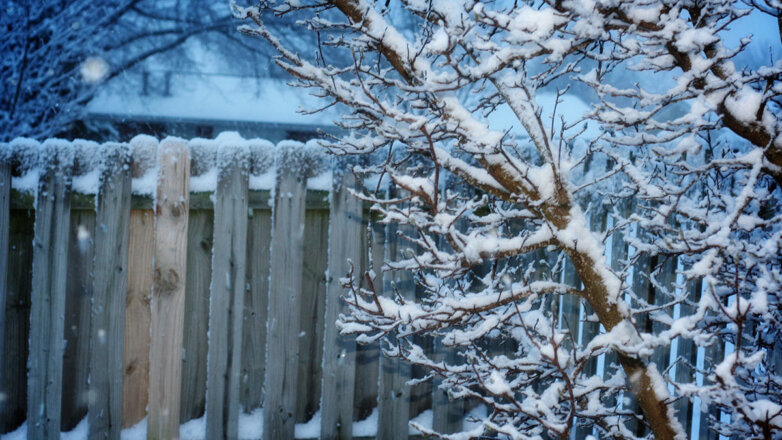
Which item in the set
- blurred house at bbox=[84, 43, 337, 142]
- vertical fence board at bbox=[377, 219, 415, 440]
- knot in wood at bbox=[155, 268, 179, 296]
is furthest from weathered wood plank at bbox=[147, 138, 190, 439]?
blurred house at bbox=[84, 43, 337, 142]

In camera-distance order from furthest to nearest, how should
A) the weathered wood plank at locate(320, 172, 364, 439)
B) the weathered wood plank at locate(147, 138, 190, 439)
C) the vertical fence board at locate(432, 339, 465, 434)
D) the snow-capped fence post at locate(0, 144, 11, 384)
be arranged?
the vertical fence board at locate(432, 339, 465, 434), the weathered wood plank at locate(320, 172, 364, 439), the weathered wood plank at locate(147, 138, 190, 439), the snow-capped fence post at locate(0, 144, 11, 384)

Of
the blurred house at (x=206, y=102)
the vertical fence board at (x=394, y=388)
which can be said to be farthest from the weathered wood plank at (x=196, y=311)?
the blurred house at (x=206, y=102)

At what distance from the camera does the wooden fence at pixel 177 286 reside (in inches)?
98.1

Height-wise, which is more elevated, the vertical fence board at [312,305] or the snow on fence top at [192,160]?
the snow on fence top at [192,160]

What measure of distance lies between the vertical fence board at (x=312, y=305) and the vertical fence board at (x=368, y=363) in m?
0.19

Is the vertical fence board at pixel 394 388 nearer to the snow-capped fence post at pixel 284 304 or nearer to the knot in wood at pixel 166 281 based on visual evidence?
the snow-capped fence post at pixel 284 304

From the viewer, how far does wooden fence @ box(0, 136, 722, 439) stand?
2492 millimetres

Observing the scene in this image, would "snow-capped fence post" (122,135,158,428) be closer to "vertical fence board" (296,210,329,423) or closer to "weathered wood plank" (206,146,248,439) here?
"weathered wood plank" (206,146,248,439)

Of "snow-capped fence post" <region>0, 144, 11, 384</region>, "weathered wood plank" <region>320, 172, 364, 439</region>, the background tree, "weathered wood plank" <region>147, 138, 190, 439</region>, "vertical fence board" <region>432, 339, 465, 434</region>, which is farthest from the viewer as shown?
"vertical fence board" <region>432, 339, 465, 434</region>

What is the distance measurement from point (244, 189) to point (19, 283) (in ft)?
3.69

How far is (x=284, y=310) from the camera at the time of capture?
265 cm

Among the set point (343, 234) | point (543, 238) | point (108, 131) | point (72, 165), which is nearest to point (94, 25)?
point (108, 131)

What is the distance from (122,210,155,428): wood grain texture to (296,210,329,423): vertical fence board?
708mm

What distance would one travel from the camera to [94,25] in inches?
257
